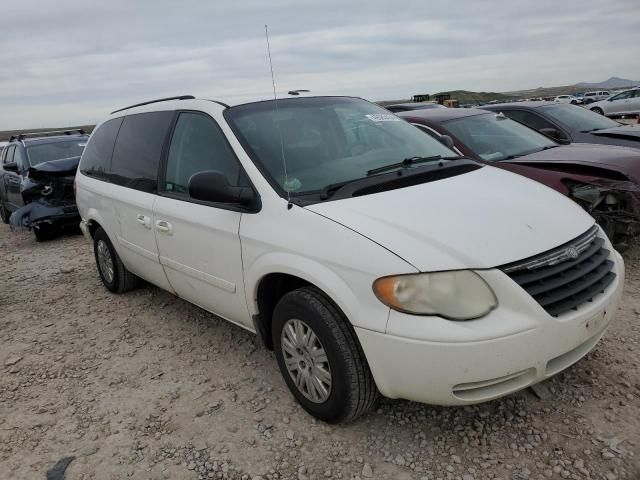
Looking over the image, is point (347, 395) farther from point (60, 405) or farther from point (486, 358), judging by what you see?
point (60, 405)

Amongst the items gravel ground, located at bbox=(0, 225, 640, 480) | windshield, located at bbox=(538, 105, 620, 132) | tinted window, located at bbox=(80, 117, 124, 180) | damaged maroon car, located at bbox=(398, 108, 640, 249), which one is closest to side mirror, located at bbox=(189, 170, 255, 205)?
gravel ground, located at bbox=(0, 225, 640, 480)

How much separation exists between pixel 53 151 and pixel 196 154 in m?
7.26

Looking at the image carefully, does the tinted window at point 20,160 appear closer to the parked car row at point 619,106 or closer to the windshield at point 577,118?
the windshield at point 577,118

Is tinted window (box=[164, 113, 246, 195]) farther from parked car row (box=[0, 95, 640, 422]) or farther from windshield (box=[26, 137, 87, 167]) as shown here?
windshield (box=[26, 137, 87, 167])

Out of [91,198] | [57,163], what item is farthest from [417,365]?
[57,163]

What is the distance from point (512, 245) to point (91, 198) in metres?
4.01

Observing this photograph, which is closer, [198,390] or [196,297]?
[198,390]

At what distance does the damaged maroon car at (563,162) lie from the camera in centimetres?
441

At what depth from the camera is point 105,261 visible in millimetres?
5195

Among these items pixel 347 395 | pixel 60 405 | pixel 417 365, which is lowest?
pixel 60 405

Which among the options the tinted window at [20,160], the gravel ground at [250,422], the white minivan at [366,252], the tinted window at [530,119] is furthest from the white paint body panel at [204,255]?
the tinted window at [20,160]

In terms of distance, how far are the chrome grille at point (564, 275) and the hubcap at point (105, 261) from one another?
3.98 metres

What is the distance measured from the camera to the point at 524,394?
114 inches

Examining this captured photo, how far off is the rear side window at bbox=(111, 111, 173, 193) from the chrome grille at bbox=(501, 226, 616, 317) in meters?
2.64
